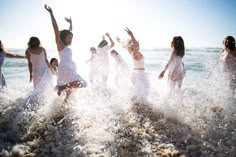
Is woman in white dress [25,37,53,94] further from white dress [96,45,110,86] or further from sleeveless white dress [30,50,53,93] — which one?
white dress [96,45,110,86]

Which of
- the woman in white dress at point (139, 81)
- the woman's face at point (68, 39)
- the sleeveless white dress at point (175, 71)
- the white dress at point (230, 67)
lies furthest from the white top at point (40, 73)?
the white dress at point (230, 67)

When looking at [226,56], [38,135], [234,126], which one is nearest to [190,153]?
[234,126]

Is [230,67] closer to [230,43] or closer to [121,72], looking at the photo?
[230,43]

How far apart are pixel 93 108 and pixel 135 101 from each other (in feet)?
5.59

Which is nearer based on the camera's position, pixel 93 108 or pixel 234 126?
pixel 234 126

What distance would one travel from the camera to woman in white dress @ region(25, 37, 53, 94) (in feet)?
29.1

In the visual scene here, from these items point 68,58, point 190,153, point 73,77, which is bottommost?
point 190,153

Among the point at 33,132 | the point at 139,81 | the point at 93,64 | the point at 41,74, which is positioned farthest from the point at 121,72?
the point at 33,132

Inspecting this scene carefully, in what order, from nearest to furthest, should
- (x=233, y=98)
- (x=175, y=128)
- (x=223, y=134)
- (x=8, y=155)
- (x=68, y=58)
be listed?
(x=8, y=155) < (x=223, y=134) < (x=175, y=128) < (x=68, y=58) < (x=233, y=98)

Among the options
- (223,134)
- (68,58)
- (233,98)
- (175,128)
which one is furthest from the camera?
(233,98)

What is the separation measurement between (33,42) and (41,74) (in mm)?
1120

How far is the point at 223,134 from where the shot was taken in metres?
6.34

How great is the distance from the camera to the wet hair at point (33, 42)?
28.0ft

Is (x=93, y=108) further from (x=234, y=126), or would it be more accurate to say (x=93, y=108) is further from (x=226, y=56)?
(x=226, y=56)
